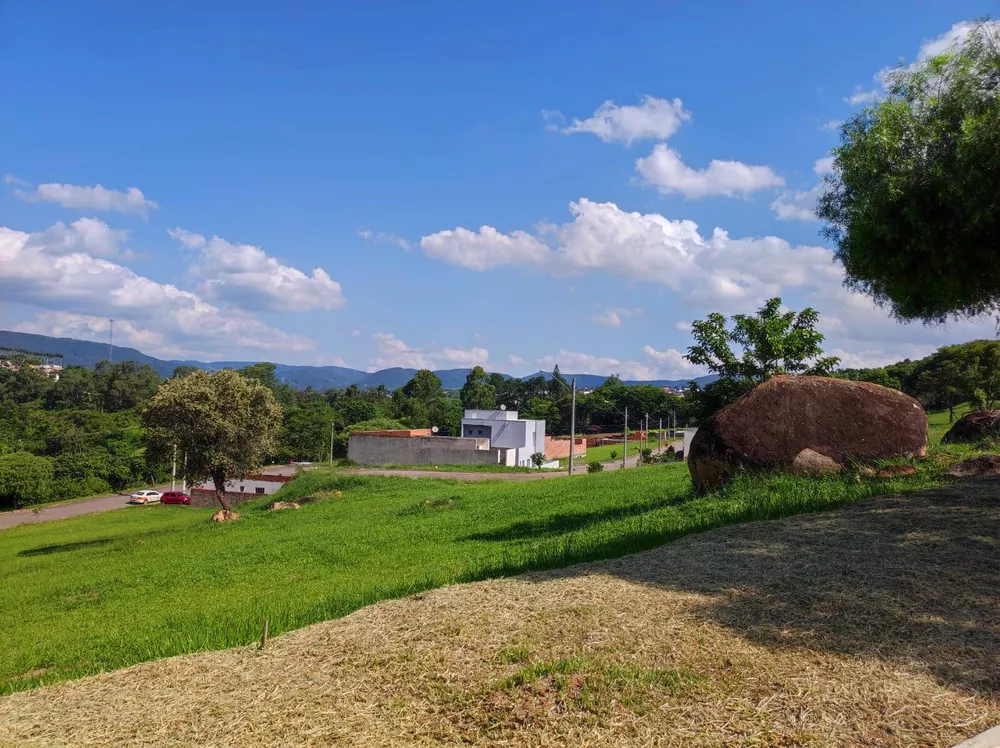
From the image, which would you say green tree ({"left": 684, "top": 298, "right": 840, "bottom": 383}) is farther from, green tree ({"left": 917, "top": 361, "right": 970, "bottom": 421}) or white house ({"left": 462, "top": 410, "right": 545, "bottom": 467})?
white house ({"left": 462, "top": 410, "right": 545, "bottom": 467})

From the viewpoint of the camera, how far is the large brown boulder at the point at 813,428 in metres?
13.3

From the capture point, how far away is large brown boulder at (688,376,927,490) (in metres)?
13.3

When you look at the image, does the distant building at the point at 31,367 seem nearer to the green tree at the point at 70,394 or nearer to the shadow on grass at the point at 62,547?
the green tree at the point at 70,394

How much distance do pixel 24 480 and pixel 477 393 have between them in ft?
266

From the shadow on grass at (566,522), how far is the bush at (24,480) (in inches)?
2472

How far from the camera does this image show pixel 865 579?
6.52 m

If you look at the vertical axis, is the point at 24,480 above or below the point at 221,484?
below

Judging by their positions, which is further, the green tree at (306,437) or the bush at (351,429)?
the bush at (351,429)

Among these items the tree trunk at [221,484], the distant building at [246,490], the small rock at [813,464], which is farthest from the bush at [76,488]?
the small rock at [813,464]

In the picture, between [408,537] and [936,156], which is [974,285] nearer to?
[936,156]

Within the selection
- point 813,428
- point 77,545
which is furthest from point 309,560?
point 77,545

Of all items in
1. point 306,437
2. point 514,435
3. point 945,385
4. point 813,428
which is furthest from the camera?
point 306,437

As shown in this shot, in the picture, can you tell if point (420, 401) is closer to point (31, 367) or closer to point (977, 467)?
point (31, 367)

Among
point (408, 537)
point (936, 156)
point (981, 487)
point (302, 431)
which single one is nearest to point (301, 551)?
point (408, 537)
